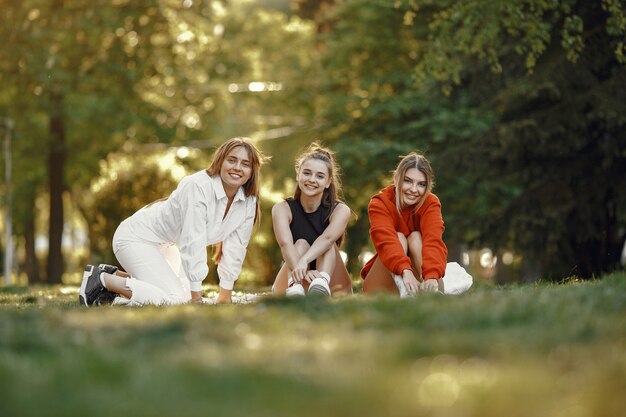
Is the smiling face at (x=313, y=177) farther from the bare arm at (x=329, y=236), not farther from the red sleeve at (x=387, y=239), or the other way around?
the red sleeve at (x=387, y=239)

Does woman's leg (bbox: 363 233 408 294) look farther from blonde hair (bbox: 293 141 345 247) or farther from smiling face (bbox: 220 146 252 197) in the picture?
smiling face (bbox: 220 146 252 197)

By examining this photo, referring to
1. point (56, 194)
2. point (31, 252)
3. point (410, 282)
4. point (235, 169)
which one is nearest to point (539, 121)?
point (235, 169)

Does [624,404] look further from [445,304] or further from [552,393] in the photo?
[445,304]

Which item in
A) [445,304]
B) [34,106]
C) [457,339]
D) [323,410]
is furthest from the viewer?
[34,106]

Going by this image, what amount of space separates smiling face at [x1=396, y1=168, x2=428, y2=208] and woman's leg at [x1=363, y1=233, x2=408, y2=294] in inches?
27.5

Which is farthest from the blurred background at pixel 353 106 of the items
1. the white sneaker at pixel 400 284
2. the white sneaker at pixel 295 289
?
the white sneaker at pixel 295 289

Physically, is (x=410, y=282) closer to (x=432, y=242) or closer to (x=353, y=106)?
(x=432, y=242)

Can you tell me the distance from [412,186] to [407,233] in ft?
1.62

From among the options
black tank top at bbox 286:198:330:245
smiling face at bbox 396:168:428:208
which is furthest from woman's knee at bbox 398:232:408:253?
black tank top at bbox 286:198:330:245

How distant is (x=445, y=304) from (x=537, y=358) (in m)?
1.41

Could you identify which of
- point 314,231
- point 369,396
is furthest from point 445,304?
point 314,231

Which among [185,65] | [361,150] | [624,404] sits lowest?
[624,404]

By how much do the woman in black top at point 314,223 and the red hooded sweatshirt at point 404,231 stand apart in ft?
1.24

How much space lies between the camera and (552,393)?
3.57m
